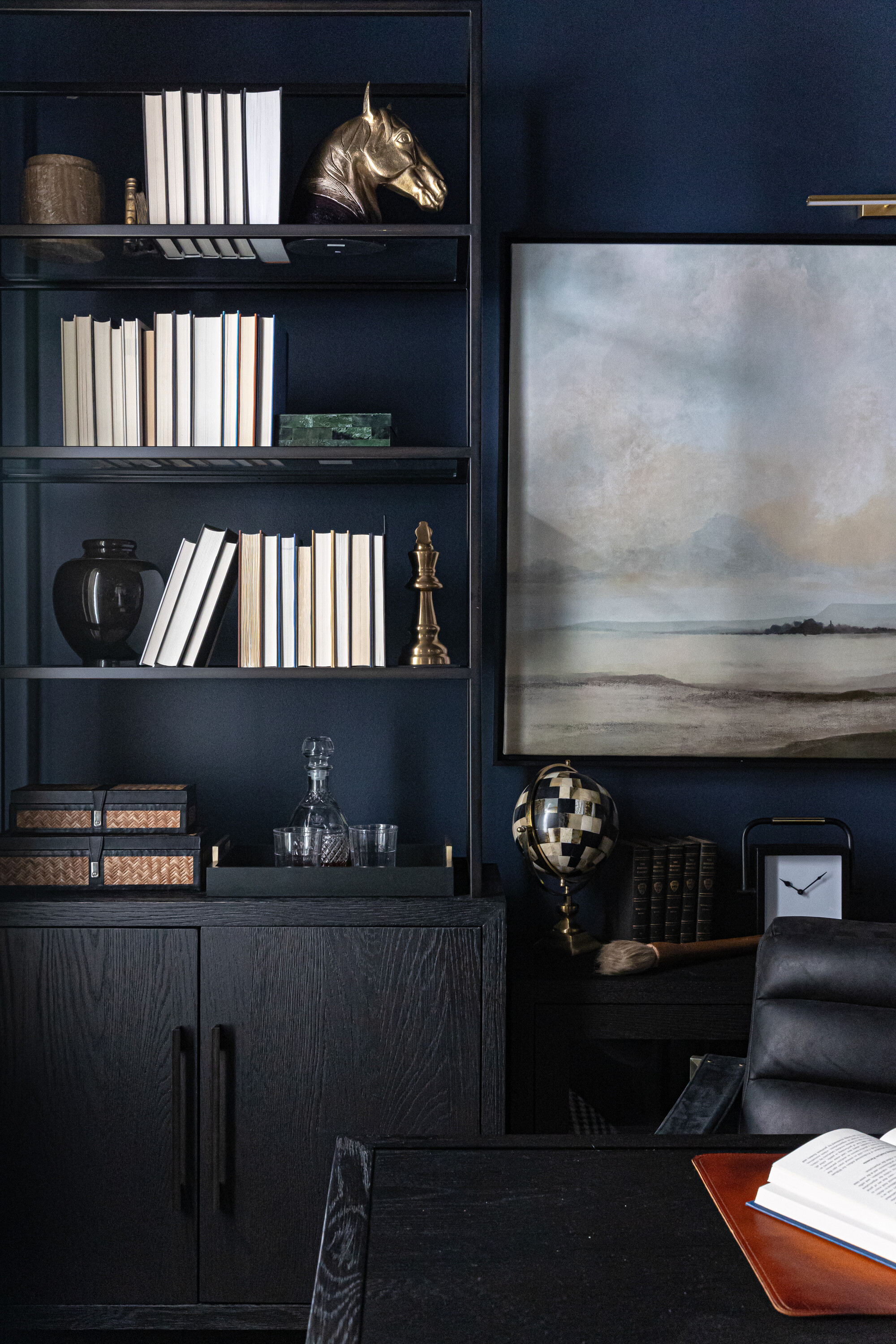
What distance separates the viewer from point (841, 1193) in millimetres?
1014

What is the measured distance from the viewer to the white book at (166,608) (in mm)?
2008

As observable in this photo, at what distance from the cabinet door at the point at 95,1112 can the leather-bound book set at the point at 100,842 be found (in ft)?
0.38

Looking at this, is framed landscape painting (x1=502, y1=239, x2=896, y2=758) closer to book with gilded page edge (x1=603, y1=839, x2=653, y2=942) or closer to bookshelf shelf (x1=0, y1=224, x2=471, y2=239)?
book with gilded page edge (x1=603, y1=839, x2=653, y2=942)

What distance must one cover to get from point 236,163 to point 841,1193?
1.89 meters

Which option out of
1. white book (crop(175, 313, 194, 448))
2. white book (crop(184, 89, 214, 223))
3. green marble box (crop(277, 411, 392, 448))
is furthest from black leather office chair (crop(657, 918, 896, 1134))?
white book (crop(184, 89, 214, 223))

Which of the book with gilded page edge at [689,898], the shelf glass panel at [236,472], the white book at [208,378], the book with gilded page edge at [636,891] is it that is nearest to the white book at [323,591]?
the shelf glass panel at [236,472]

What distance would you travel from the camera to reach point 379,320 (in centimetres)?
231

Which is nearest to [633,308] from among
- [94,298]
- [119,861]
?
[94,298]

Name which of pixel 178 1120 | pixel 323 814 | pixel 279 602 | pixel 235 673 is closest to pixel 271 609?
pixel 279 602

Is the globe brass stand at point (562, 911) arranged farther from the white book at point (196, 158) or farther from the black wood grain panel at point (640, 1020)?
the white book at point (196, 158)

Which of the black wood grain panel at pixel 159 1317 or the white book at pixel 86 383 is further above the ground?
the white book at pixel 86 383

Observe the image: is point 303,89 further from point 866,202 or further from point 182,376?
point 866,202

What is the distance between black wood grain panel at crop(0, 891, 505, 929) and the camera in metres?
1.89

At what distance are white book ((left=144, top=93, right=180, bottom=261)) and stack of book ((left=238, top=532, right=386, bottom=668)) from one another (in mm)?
617
